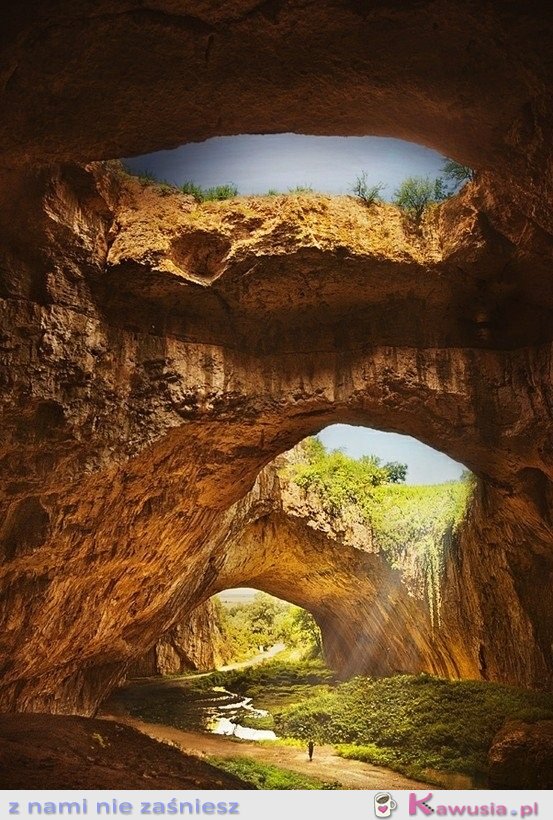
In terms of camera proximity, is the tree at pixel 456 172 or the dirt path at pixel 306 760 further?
the dirt path at pixel 306 760

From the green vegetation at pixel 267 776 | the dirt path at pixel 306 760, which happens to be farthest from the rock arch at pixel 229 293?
the green vegetation at pixel 267 776

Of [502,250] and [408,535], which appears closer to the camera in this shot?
[502,250]

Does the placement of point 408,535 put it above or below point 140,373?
below

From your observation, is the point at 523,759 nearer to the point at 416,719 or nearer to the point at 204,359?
the point at 416,719

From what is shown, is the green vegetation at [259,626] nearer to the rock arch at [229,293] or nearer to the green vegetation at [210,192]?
the rock arch at [229,293]

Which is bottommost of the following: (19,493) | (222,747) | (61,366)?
(222,747)

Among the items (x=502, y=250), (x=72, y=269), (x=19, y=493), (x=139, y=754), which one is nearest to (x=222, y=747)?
(x=139, y=754)

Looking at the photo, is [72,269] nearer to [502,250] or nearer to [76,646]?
[502,250]
